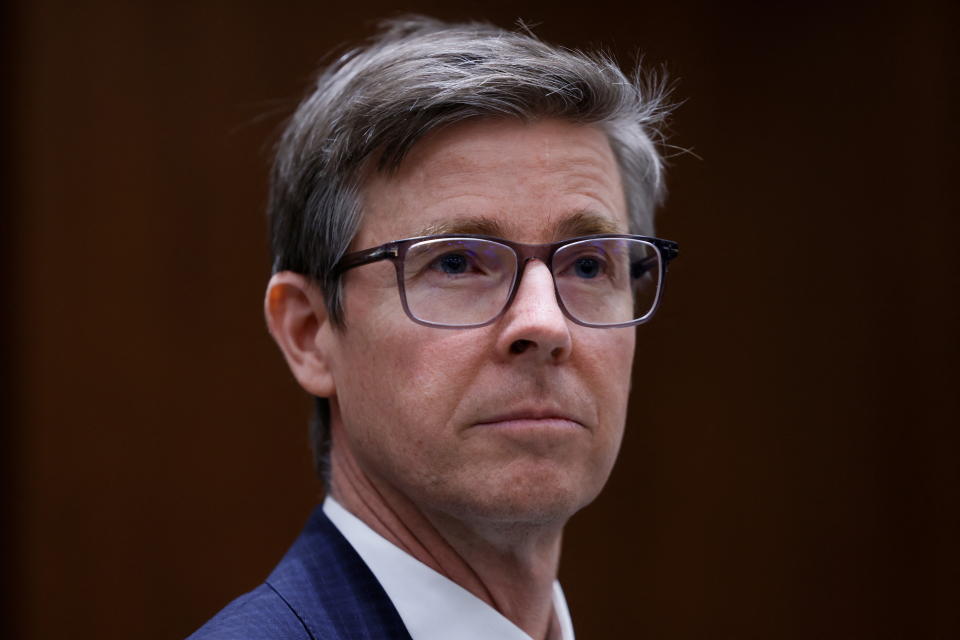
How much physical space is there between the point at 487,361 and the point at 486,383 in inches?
1.3

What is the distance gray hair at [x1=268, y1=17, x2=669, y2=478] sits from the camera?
159cm

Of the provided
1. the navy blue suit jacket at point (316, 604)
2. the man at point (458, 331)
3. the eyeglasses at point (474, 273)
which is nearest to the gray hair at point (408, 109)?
the man at point (458, 331)

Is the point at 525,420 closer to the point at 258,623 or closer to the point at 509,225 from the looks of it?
the point at 509,225

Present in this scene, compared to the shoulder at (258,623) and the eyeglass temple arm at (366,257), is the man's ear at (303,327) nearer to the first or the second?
the eyeglass temple arm at (366,257)

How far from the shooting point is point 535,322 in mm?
1489

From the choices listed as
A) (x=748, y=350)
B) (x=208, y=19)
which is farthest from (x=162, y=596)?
(x=748, y=350)

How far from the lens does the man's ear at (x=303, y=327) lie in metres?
1.73

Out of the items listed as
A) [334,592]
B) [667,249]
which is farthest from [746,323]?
[334,592]

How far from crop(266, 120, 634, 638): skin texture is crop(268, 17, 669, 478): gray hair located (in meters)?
0.03

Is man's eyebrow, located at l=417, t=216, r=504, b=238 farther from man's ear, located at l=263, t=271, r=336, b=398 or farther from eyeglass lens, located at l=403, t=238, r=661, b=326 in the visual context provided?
man's ear, located at l=263, t=271, r=336, b=398

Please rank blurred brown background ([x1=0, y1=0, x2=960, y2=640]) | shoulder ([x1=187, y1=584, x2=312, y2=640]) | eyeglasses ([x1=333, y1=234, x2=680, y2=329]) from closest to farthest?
shoulder ([x1=187, y1=584, x2=312, y2=640]) < eyeglasses ([x1=333, y1=234, x2=680, y2=329]) < blurred brown background ([x1=0, y1=0, x2=960, y2=640])

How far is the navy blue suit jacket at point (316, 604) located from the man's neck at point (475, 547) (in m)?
0.08

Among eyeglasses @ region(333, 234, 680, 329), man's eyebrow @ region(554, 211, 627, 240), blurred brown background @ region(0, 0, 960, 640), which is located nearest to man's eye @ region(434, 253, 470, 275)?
eyeglasses @ region(333, 234, 680, 329)

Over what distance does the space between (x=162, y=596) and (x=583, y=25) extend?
2265 millimetres
